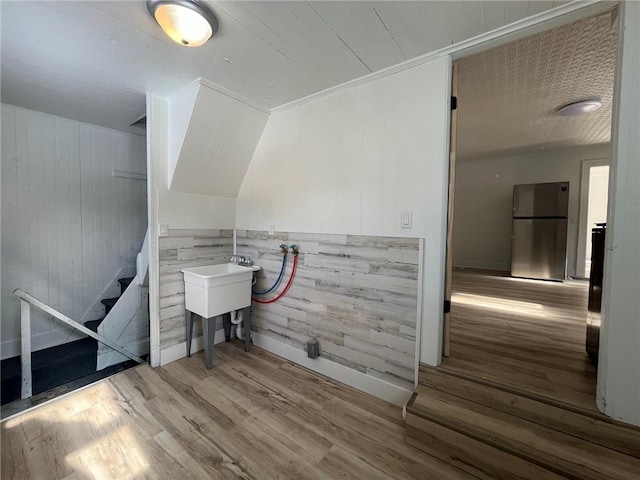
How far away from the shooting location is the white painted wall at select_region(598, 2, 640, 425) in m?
1.24

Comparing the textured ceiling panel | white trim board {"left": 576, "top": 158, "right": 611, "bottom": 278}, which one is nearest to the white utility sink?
the textured ceiling panel

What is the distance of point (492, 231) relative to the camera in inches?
219

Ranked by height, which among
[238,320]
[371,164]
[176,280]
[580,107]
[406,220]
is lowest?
[238,320]

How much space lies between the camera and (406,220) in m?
1.92

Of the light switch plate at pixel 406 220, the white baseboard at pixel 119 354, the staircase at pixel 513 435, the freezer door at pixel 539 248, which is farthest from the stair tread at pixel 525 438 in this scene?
the freezer door at pixel 539 248

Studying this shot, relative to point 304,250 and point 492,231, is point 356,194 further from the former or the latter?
point 492,231

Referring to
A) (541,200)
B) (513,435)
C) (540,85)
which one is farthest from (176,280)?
(541,200)

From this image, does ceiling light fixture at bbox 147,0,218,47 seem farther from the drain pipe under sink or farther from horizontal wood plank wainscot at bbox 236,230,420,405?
the drain pipe under sink

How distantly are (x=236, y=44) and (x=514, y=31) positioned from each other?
1634 mm

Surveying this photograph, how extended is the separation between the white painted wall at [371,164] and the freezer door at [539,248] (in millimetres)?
4080

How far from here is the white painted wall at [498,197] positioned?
4723mm

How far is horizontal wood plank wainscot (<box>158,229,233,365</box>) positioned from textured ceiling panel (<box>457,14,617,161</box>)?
281cm

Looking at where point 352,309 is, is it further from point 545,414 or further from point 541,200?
point 541,200

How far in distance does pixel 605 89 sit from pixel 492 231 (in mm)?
3400
